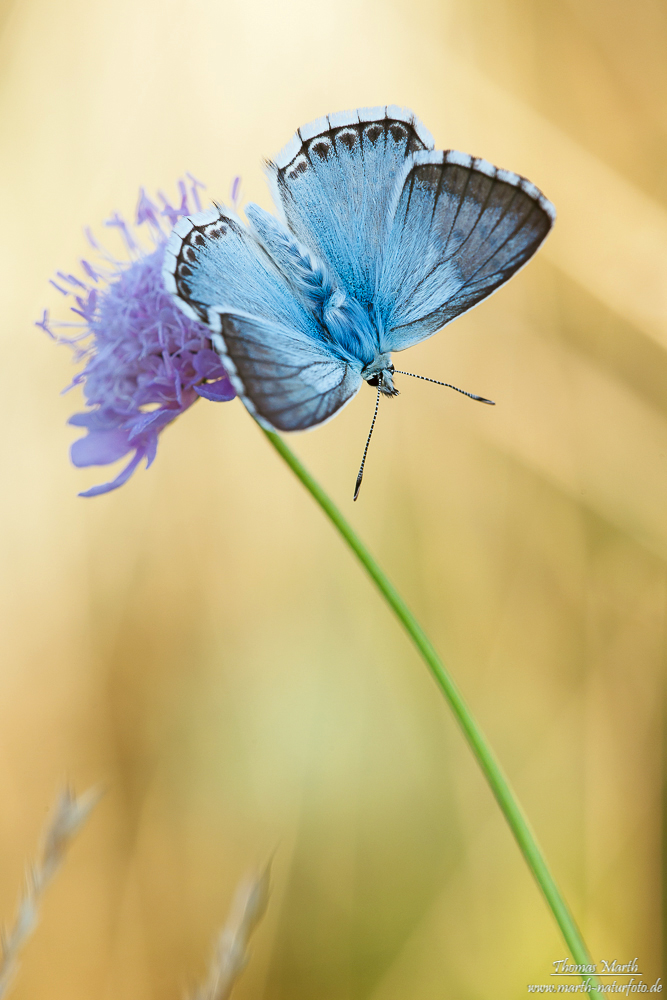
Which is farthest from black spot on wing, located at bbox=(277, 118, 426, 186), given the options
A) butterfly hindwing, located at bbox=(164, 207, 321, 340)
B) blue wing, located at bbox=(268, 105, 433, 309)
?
butterfly hindwing, located at bbox=(164, 207, 321, 340)

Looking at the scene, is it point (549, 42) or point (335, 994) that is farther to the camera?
point (549, 42)

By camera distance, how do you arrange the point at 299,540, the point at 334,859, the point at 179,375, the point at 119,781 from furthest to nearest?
1. the point at 299,540
2. the point at 119,781
3. the point at 334,859
4. the point at 179,375

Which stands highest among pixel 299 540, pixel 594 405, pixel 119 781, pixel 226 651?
pixel 594 405

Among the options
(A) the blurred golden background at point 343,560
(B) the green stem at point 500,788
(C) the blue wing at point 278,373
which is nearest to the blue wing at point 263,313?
(C) the blue wing at point 278,373

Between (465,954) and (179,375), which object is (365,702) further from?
(179,375)

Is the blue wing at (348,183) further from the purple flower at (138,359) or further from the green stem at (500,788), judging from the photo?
the green stem at (500,788)

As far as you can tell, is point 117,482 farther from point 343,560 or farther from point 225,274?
point 343,560

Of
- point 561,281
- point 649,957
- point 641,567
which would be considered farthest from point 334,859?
point 561,281
